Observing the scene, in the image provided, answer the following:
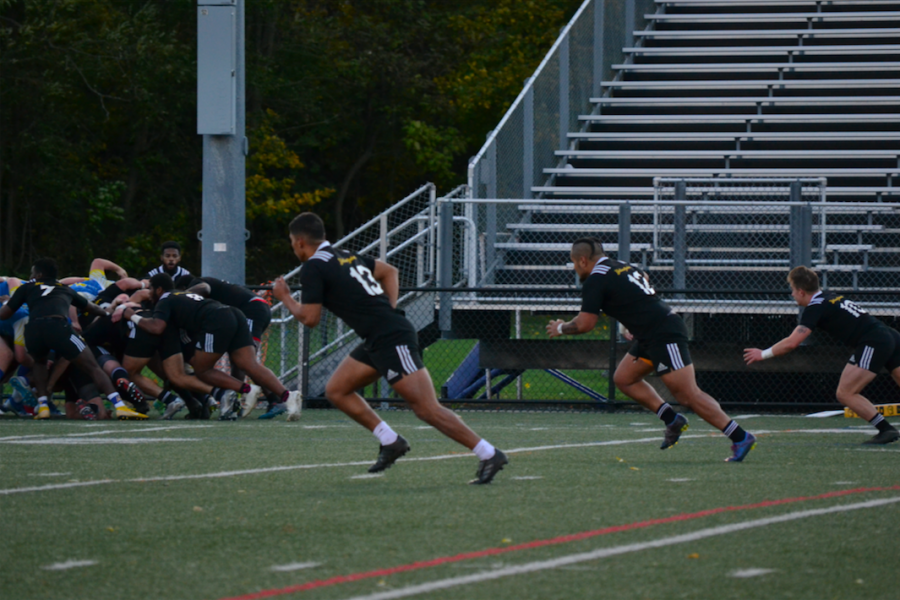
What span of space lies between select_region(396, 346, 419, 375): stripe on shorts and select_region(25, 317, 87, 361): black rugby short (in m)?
6.44

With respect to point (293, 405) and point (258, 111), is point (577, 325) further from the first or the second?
point (258, 111)

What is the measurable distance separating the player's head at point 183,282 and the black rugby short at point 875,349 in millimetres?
7265

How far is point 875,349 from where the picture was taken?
35.6 ft

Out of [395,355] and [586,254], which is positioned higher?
[586,254]

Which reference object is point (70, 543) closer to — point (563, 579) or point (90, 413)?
point (563, 579)

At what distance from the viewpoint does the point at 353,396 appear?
8156mm

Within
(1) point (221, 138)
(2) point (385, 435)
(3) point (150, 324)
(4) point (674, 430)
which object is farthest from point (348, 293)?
(1) point (221, 138)

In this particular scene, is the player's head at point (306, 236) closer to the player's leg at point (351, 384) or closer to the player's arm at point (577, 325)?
the player's leg at point (351, 384)

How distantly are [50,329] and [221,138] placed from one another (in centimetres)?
338

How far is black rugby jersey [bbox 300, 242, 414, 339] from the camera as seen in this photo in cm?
795

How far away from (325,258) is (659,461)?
2964mm

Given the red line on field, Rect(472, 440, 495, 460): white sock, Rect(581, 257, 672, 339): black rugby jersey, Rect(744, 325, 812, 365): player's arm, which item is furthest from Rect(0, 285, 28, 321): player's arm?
the red line on field

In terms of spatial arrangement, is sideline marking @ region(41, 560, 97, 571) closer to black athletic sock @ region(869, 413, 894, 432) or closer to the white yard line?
the white yard line

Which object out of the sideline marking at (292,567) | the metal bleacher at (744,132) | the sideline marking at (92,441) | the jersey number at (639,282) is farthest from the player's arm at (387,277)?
the metal bleacher at (744,132)
